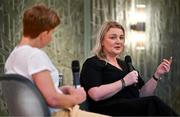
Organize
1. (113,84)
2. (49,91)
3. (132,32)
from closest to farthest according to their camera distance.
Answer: (49,91), (113,84), (132,32)

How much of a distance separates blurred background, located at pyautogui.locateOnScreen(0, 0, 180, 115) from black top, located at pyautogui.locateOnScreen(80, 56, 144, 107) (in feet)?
4.97

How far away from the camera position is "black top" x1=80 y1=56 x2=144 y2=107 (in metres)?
2.21

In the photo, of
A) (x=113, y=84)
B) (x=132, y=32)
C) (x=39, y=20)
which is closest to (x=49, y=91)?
(x=39, y=20)

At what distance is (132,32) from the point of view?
3936mm

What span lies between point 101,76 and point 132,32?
1.76 metres

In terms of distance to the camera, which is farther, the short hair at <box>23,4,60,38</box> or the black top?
the black top

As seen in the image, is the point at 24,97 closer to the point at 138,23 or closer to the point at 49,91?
the point at 49,91

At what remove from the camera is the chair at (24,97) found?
158cm

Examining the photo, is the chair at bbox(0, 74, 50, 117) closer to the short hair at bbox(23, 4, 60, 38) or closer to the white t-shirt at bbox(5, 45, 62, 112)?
the white t-shirt at bbox(5, 45, 62, 112)

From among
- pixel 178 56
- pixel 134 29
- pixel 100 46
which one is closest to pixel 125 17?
pixel 134 29

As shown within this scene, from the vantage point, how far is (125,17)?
3922mm

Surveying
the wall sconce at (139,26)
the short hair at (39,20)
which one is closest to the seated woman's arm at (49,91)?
the short hair at (39,20)

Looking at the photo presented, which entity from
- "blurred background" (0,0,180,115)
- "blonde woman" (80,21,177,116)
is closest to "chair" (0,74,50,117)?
"blonde woman" (80,21,177,116)

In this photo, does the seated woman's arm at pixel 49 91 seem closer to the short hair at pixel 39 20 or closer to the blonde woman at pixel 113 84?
the short hair at pixel 39 20
